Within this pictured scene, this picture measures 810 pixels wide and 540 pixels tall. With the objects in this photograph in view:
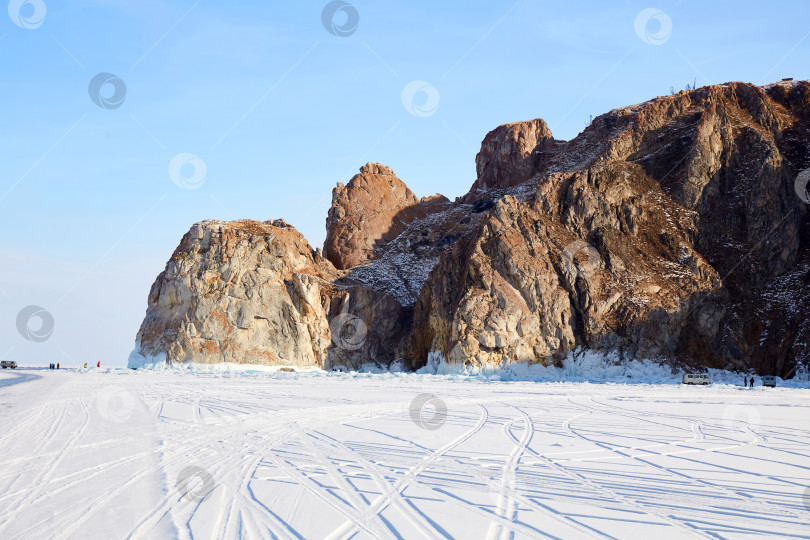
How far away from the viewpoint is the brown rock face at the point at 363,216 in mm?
93812

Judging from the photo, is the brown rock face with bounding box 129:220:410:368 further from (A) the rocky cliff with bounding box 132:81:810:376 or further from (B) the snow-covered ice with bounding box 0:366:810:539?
(B) the snow-covered ice with bounding box 0:366:810:539

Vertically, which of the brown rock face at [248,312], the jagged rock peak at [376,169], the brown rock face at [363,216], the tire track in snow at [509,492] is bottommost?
the tire track in snow at [509,492]

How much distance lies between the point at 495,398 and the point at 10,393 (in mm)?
21687

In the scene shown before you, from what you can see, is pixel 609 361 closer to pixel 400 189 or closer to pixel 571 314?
pixel 571 314

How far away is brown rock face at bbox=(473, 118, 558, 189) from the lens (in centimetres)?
10062

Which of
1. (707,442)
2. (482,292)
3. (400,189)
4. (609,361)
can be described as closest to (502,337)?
(482,292)

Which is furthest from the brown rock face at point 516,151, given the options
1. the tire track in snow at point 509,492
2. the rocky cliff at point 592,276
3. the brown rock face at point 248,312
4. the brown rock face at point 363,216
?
the tire track in snow at point 509,492

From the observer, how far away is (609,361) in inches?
2261

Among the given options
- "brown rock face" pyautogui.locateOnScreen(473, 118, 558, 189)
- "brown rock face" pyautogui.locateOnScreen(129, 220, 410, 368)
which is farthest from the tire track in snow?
"brown rock face" pyautogui.locateOnScreen(473, 118, 558, 189)

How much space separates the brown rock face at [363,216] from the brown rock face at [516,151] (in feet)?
47.4

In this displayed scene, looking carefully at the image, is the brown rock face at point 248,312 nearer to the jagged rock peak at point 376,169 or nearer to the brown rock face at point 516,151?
the jagged rock peak at point 376,169

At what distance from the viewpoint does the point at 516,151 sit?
335ft

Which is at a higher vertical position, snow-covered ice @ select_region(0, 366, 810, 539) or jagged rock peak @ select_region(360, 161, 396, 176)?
jagged rock peak @ select_region(360, 161, 396, 176)

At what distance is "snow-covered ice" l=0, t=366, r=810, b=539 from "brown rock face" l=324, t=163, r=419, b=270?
2851 inches
